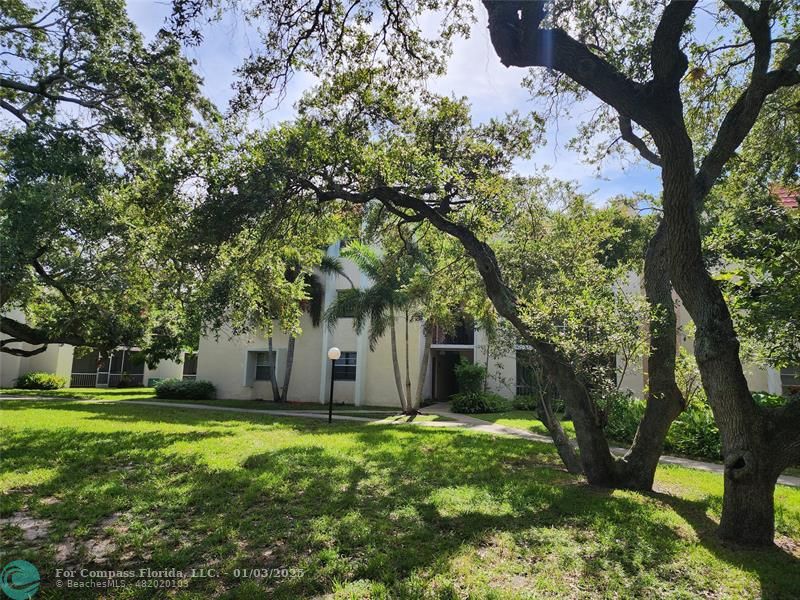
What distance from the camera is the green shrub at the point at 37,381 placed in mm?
24984

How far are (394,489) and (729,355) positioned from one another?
4.41 metres

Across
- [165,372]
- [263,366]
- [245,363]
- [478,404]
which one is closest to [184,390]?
[245,363]

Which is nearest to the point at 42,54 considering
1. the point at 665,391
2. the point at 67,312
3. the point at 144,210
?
the point at 67,312

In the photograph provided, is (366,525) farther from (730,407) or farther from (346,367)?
(346,367)

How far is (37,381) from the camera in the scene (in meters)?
25.0

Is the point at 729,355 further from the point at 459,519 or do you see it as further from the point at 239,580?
the point at 239,580

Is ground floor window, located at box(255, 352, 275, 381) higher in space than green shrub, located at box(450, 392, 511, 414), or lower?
higher

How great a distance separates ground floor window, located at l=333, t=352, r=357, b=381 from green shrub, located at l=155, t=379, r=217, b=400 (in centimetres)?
714

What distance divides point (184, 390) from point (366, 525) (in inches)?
843

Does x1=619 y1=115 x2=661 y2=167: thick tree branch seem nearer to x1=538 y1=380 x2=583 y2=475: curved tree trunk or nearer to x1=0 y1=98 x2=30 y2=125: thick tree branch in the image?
x1=538 y1=380 x2=583 y2=475: curved tree trunk

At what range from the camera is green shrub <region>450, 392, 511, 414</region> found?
19828mm

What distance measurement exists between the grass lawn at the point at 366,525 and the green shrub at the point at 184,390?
1520cm

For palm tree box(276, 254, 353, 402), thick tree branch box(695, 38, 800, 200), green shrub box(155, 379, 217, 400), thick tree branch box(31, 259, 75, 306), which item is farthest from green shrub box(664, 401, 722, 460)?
green shrub box(155, 379, 217, 400)

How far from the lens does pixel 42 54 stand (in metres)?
11.2
